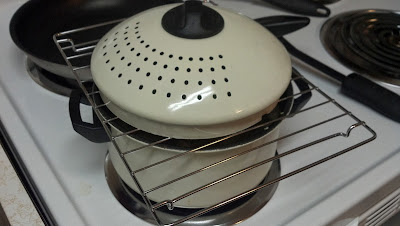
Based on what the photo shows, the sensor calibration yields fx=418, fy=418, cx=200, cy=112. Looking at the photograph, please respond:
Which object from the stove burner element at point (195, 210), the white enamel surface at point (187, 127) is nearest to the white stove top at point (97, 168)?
the stove burner element at point (195, 210)

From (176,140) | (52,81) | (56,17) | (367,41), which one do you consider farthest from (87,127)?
(367,41)

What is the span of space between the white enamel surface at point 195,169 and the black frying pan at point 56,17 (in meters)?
0.28

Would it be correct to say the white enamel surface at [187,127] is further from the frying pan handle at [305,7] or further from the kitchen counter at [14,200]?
the frying pan handle at [305,7]

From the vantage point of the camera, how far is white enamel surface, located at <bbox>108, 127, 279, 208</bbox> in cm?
40

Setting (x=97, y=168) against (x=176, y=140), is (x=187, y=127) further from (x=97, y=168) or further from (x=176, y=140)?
(x=97, y=168)

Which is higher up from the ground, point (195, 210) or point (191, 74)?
point (191, 74)

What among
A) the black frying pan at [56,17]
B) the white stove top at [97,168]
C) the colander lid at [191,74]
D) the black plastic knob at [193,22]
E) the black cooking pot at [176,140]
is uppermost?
the black plastic knob at [193,22]

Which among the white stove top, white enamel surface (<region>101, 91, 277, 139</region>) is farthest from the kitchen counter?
white enamel surface (<region>101, 91, 277, 139</region>)

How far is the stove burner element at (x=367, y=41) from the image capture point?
0.68 m

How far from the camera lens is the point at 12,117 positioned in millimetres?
552

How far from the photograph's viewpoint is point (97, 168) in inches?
20.5

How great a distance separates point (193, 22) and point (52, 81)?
315 millimetres

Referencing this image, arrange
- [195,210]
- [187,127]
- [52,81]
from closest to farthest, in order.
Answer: [187,127] < [195,210] < [52,81]

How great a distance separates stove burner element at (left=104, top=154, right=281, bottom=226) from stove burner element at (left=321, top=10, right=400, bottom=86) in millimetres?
306
